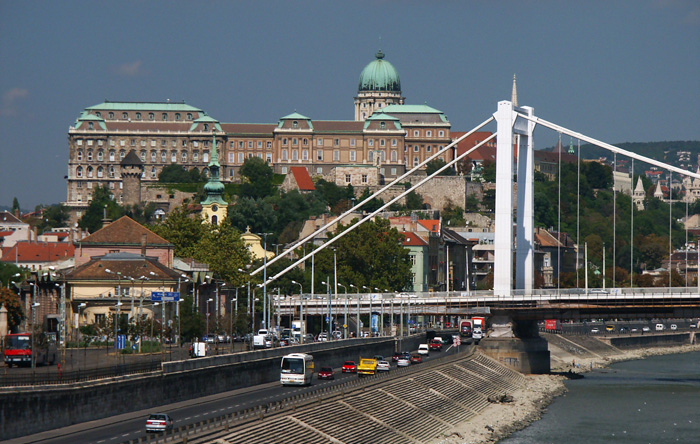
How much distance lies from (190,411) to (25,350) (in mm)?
7727

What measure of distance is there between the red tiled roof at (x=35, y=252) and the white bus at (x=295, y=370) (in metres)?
86.5

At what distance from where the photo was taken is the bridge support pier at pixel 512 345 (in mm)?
94375

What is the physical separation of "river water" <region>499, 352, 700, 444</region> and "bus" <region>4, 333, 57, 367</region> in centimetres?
2189

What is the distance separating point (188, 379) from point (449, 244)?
105m

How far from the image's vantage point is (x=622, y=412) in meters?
77.6

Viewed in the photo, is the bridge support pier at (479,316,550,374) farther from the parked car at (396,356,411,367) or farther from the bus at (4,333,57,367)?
the bus at (4,333,57,367)

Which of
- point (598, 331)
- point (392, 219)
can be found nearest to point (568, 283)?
point (598, 331)

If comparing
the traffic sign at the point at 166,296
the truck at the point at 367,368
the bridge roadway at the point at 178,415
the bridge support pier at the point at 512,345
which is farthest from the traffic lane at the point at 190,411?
the bridge support pier at the point at 512,345

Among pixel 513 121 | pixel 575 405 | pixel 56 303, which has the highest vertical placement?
pixel 513 121

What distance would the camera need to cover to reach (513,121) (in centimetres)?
9306

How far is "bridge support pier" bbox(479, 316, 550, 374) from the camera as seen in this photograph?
94.4m

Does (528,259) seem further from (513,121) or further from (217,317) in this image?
(217,317)

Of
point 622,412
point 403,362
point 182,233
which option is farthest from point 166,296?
point 182,233

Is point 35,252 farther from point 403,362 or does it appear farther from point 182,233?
point 403,362
